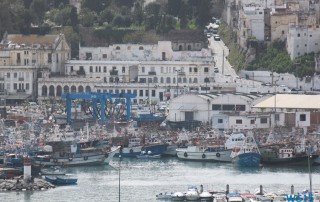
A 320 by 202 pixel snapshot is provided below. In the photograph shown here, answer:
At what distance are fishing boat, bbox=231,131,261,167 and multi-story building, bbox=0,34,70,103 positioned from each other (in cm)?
1663

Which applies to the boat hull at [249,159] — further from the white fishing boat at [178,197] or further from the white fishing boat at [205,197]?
the white fishing boat at [178,197]

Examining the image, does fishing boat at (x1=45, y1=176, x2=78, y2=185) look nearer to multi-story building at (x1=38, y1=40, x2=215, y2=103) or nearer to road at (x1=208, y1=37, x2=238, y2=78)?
multi-story building at (x1=38, y1=40, x2=215, y2=103)

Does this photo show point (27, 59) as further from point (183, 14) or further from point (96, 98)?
point (96, 98)

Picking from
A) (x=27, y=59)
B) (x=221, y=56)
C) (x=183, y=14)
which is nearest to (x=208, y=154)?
(x=27, y=59)

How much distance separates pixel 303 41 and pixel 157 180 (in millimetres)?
20924

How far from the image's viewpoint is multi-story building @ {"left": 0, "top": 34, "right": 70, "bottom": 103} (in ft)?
303

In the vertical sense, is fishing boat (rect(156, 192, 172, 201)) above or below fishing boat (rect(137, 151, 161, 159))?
below

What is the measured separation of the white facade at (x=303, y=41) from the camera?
90.6 metres

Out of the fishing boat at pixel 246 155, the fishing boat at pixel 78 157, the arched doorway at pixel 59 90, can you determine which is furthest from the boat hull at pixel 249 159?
the arched doorway at pixel 59 90

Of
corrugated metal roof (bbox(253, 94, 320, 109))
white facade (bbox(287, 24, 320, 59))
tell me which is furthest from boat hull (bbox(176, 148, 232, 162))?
white facade (bbox(287, 24, 320, 59))

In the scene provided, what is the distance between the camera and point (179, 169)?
74.8 metres

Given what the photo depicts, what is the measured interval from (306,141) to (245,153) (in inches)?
122

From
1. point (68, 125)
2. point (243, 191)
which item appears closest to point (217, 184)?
point (243, 191)

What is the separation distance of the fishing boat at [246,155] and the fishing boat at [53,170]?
5280 millimetres
